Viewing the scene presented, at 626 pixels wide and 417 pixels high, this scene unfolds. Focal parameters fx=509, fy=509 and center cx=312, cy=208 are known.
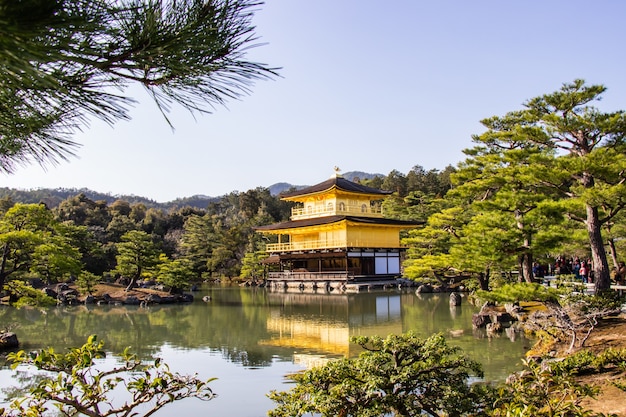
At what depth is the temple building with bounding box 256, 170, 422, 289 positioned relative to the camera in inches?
927

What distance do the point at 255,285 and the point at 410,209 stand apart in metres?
9.65

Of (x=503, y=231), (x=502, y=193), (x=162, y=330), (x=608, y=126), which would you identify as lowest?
(x=162, y=330)

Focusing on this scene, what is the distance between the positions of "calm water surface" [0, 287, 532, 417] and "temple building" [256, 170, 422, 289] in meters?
6.02

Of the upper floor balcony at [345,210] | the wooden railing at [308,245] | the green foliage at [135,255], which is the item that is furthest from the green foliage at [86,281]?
the upper floor balcony at [345,210]

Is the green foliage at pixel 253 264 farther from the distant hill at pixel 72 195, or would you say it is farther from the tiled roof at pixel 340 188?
the distant hill at pixel 72 195

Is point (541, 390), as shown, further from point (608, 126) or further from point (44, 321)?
point (44, 321)

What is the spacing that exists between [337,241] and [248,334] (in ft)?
46.2

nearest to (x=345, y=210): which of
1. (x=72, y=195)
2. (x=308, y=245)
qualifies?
(x=308, y=245)

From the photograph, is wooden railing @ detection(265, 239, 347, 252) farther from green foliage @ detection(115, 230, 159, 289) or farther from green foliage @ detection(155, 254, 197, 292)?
green foliage @ detection(115, 230, 159, 289)

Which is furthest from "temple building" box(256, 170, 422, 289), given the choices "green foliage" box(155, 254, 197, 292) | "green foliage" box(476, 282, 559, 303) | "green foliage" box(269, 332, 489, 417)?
"green foliage" box(269, 332, 489, 417)

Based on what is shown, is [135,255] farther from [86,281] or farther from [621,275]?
[621,275]

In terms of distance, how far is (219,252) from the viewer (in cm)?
3075

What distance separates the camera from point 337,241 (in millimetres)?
24016

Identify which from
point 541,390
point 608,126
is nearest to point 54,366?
point 541,390
